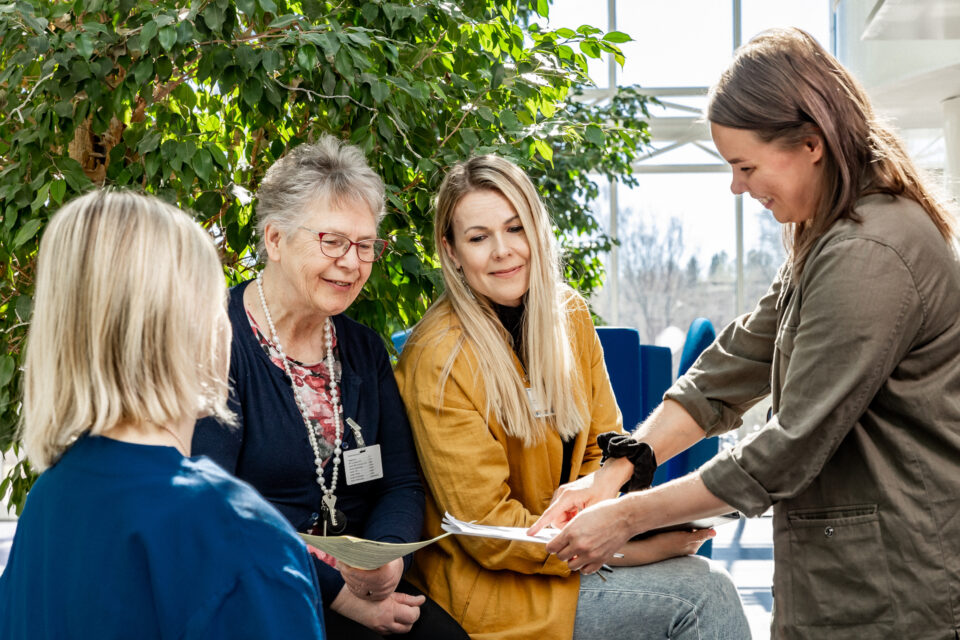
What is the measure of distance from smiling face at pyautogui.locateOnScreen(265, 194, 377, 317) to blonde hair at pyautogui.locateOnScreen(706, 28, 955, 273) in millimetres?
913

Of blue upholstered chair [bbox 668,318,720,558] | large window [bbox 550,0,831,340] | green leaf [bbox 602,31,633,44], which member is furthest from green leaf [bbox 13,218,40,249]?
large window [bbox 550,0,831,340]

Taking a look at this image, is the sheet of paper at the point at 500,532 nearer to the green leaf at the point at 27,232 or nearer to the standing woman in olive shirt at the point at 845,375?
the standing woman in olive shirt at the point at 845,375

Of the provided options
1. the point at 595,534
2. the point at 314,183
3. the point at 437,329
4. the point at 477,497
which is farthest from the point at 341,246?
the point at 595,534

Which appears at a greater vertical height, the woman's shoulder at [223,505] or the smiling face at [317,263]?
the smiling face at [317,263]

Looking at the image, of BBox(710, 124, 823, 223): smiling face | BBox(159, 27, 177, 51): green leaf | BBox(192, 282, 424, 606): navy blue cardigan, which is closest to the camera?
BBox(710, 124, 823, 223): smiling face

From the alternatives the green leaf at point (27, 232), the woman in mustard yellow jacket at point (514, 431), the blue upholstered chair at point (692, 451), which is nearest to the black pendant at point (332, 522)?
the woman in mustard yellow jacket at point (514, 431)

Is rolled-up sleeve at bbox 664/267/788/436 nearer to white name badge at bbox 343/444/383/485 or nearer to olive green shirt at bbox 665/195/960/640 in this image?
olive green shirt at bbox 665/195/960/640

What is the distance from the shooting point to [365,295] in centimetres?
256

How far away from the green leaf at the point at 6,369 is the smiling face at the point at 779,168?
1651 mm

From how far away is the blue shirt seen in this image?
0.97 m

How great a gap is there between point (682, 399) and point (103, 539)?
4.54 feet

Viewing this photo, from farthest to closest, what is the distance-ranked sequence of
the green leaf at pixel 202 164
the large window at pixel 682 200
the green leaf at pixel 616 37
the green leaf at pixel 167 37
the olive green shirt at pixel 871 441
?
the large window at pixel 682 200
the green leaf at pixel 616 37
the green leaf at pixel 202 164
the green leaf at pixel 167 37
the olive green shirt at pixel 871 441

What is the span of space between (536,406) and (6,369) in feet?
4.09

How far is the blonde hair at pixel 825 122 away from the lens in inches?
61.2
